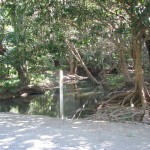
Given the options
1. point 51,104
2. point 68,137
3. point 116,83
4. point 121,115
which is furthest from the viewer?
point 116,83

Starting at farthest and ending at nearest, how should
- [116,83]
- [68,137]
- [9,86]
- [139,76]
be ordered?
[116,83], [9,86], [139,76], [68,137]

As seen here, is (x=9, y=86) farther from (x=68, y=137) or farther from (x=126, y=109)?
(x=68, y=137)

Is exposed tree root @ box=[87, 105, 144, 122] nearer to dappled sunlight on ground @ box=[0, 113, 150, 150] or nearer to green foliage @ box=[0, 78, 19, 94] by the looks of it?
dappled sunlight on ground @ box=[0, 113, 150, 150]

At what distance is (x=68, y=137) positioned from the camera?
6047 millimetres

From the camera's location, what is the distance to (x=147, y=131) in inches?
280

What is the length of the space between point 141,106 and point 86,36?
173 inches

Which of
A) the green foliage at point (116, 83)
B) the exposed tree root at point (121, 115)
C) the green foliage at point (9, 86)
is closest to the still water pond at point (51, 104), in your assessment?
the green foliage at point (9, 86)

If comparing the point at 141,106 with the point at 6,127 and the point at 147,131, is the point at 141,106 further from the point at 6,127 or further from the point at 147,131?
the point at 6,127

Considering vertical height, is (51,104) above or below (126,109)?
below

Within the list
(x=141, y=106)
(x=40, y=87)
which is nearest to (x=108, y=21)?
(x=141, y=106)

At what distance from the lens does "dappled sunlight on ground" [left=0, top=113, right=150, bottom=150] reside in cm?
530

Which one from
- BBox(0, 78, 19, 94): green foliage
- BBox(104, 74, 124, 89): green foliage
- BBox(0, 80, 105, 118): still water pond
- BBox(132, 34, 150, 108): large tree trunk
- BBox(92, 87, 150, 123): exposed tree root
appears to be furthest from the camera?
BBox(104, 74, 124, 89): green foliage

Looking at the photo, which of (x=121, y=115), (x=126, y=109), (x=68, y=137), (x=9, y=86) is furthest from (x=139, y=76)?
(x=9, y=86)

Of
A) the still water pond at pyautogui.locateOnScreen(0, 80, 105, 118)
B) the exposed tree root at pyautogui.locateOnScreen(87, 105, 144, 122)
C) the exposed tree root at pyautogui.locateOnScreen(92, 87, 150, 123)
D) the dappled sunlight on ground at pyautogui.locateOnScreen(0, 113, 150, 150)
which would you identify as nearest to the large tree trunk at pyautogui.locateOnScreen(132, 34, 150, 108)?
the exposed tree root at pyautogui.locateOnScreen(92, 87, 150, 123)
